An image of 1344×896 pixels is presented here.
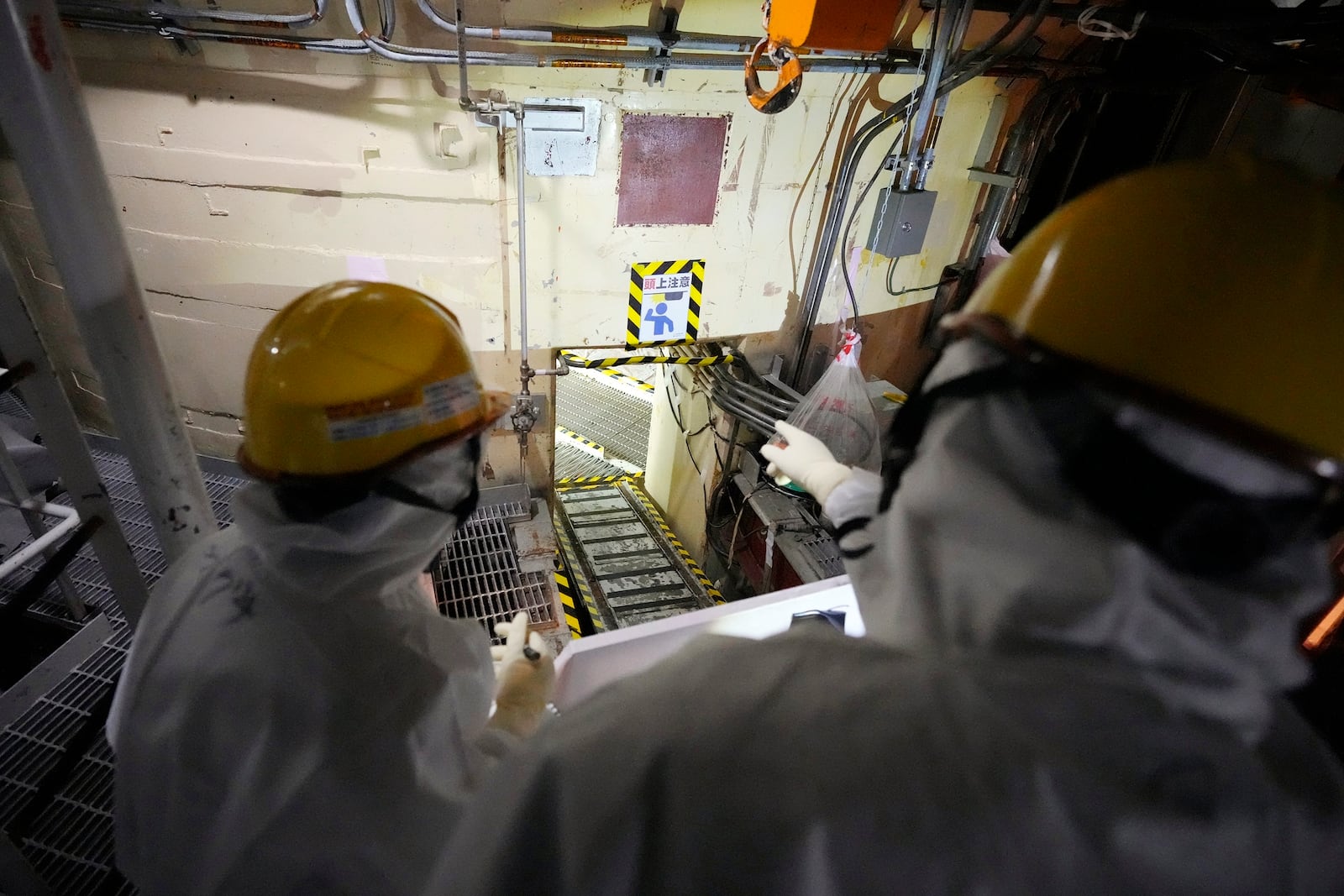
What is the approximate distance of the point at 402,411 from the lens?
1341mm

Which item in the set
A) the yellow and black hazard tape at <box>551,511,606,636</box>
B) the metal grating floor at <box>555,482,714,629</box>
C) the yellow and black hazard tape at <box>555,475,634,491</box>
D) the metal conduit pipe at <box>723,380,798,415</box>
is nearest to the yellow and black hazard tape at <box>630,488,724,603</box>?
the metal grating floor at <box>555,482,714,629</box>

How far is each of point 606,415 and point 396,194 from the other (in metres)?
5.19

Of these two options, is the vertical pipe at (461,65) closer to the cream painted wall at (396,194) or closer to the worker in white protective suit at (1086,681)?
the cream painted wall at (396,194)

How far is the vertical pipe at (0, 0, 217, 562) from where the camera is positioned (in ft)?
4.08

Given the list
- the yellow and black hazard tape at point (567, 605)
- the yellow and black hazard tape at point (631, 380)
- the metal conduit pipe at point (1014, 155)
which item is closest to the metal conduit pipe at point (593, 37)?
the metal conduit pipe at point (1014, 155)

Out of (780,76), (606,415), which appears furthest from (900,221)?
(606,415)

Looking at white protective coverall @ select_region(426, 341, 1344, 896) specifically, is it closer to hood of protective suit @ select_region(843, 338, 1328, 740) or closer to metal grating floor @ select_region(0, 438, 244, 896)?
hood of protective suit @ select_region(843, 338, 1328, 740)

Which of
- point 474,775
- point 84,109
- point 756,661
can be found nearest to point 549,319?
point 84,109

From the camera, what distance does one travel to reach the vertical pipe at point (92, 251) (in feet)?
4.08

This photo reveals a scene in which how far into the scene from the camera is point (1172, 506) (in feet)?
2.28

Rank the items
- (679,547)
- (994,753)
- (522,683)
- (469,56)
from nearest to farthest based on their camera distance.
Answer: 1. (994,753)
2. (522,683)
3. (469,56)
4. (679,547)

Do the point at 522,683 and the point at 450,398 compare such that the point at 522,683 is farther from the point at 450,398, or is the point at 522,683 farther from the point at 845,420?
the point at 845,420

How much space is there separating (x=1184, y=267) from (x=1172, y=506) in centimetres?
28

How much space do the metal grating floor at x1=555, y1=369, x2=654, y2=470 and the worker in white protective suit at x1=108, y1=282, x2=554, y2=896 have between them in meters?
5.96
